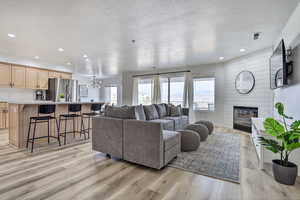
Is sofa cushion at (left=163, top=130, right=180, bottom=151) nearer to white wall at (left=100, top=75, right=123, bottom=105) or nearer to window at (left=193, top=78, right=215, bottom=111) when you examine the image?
window at (left=193, top=78, right=215, bottom=111)

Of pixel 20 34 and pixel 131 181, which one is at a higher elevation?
pixel 20 34

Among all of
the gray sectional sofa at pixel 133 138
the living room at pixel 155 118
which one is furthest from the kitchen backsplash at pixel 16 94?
the gray sectional sofa at pixel 133 138

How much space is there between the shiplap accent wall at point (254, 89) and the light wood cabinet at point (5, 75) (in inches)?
319

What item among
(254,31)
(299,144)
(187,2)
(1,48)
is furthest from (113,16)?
(1,48)

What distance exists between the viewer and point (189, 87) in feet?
21.5

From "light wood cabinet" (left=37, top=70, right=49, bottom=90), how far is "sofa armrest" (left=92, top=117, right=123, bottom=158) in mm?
4704

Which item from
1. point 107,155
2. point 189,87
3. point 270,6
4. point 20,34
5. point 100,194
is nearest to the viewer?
point 100,194

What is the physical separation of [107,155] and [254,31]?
161 inches

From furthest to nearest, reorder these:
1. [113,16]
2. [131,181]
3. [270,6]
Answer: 1. [113,16]
2. [270,6]
3. [131,181]

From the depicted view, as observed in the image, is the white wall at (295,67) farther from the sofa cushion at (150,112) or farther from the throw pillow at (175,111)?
the sofa cushion at (150,112)

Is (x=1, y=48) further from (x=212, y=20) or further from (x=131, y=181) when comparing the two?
(x=212, y=20)

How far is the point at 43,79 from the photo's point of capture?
20.6 feet

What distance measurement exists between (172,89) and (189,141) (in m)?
4.19

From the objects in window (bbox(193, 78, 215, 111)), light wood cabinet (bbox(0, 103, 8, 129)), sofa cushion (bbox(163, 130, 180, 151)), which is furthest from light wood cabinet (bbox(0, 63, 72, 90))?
window (bbox(193, 78, 215, 111))
